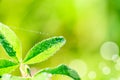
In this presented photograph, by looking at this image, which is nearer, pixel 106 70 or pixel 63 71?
pixel 63 71

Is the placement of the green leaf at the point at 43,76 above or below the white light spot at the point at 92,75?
below

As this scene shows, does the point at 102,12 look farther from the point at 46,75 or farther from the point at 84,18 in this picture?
the point at 46,75

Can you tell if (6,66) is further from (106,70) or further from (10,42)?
(106,70)

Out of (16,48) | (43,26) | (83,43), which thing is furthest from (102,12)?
(16,48)

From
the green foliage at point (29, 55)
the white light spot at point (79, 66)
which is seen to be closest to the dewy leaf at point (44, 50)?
the green foliage at point (29, 55)

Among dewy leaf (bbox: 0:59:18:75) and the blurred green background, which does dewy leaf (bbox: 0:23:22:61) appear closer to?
dewy leaf (bbox: 0:59:18:75)

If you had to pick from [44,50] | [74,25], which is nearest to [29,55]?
[44,50]

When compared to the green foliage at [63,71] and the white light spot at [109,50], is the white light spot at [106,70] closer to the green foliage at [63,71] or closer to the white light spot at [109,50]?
the white light spot at [109,50]
